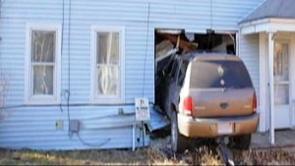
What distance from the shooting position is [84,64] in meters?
12.0

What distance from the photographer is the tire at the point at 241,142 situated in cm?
1030

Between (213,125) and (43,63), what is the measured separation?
16.1 feet

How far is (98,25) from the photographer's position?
39.8 ft

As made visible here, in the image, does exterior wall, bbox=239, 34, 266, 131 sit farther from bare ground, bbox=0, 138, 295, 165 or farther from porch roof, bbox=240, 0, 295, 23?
bare ground, bbox=0, 138, 295, 165

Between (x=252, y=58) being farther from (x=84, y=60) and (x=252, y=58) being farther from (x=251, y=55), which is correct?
(x=84, y=60)

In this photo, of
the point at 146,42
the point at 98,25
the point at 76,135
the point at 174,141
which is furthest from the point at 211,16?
the point at 76,135

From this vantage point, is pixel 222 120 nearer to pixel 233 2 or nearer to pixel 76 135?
pixel 76 135

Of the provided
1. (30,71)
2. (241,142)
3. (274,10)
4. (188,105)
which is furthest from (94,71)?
(274,10)

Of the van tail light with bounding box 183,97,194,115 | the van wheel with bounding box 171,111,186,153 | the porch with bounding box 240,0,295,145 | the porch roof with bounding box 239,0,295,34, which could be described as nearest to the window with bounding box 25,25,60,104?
the van wheel with bounding box 171,111,186,153

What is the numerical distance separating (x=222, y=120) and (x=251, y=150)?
5.06ft

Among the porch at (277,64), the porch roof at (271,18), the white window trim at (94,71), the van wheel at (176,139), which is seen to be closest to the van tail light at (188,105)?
the van wheel at (176,139)

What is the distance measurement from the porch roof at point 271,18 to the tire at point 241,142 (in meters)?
3.23

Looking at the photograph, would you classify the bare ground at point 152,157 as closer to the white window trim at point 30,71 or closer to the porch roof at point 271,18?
the white window trim at point 30,71

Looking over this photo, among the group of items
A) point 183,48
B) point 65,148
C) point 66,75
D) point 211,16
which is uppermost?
point 211,16
